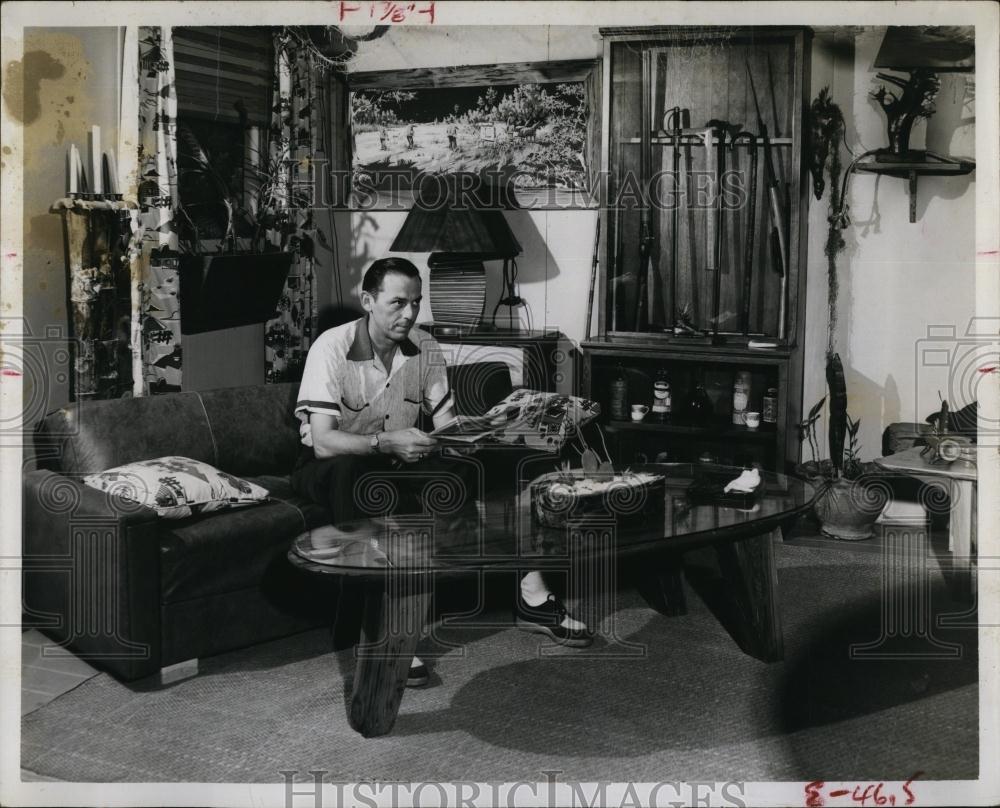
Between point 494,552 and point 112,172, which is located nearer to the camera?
point 494,552

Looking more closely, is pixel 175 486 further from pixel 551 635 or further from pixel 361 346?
pixel 551 635

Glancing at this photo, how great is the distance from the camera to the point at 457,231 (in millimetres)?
4082

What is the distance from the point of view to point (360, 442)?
Result: 3.51 m

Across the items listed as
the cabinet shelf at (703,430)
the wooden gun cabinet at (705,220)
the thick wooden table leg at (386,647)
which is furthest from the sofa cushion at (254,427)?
the cabinet shelf at (703,430)

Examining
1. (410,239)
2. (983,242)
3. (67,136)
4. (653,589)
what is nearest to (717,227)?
(410,239)

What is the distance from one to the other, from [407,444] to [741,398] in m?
1.73

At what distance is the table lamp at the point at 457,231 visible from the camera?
4102 mm

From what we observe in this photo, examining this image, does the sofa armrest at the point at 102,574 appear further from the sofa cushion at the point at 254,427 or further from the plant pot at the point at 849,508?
the plant pot at the point at 849,508

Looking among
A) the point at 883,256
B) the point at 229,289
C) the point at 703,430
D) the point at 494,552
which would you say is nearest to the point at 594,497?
the point at 494,552

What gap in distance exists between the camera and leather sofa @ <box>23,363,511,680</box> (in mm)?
2973

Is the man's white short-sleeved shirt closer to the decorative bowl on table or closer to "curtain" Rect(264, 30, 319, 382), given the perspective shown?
"curtain" Rect(264, 30, 319, 382)

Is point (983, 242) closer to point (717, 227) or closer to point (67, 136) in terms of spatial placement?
point (717, 227)

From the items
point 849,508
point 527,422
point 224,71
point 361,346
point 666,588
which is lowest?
point 666,588

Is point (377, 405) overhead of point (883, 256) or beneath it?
beneath
